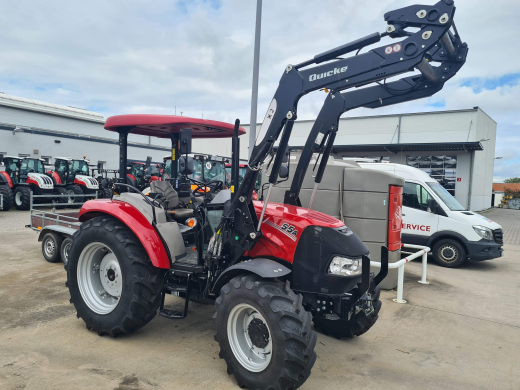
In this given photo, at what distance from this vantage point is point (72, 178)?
1800 cm

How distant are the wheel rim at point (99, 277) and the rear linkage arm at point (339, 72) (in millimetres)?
1536

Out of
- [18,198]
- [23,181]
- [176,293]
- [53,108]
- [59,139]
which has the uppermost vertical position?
[53,108]

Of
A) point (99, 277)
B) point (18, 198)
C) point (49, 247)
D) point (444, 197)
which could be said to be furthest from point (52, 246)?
point (18, 198)

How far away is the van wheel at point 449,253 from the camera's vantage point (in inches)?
322

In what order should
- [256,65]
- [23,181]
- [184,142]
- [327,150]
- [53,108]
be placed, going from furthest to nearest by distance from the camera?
[53,108] < [23,181] < [256,65] < [327,150] < [184,142]

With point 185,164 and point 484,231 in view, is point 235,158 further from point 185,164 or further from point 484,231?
point 484,231

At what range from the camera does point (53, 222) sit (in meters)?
7.14

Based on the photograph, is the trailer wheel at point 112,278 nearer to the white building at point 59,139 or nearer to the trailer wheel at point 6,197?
the trailer wheel at point 6,197

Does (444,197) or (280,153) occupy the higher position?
(280,153)

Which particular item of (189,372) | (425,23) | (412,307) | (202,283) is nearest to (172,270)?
(202,283)

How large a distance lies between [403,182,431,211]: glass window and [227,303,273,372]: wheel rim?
21.6 ft

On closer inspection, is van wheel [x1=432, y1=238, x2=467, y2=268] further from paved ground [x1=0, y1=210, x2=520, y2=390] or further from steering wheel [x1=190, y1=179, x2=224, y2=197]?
steering wheel [x1=190, y1=179, x2=224, y2=197]

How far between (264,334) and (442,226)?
6.64 metres

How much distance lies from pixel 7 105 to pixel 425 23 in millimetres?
26635
